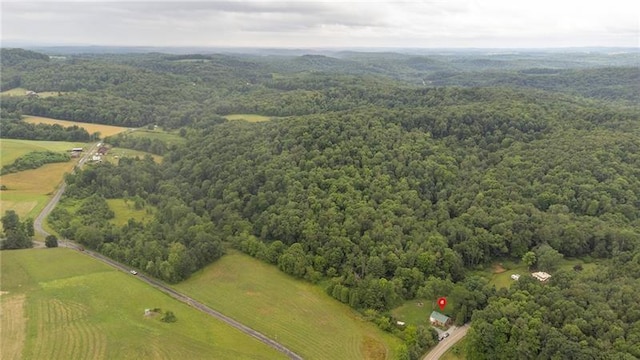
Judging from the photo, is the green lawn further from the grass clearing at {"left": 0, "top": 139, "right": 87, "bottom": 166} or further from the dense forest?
the grass clearing at {"left": 0, "top": 139, "right": 87, "bottom": 166}

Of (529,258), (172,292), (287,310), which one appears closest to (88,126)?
(172,292)

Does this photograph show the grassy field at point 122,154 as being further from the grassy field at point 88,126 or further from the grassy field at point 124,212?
the grassy field at point 124,212

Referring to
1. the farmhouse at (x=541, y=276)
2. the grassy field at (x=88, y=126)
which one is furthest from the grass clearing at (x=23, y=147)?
the farmhouse at (x=541, y=276)

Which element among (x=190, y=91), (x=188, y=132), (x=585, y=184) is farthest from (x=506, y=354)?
(x=190, y=91)

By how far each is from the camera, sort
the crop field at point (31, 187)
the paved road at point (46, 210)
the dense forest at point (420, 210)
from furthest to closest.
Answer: the crop field at point (31, 187) → the paved road at point (46, 210) → the dense forest at point (420, 210)

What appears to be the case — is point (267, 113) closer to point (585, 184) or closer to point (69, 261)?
point (69, 261)

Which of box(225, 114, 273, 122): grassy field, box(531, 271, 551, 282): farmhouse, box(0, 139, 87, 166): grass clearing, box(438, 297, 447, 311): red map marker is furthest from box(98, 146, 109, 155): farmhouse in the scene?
box(531, 271, 551, 282): farmhouse

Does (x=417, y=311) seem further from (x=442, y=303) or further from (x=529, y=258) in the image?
(x=529, y=258)
